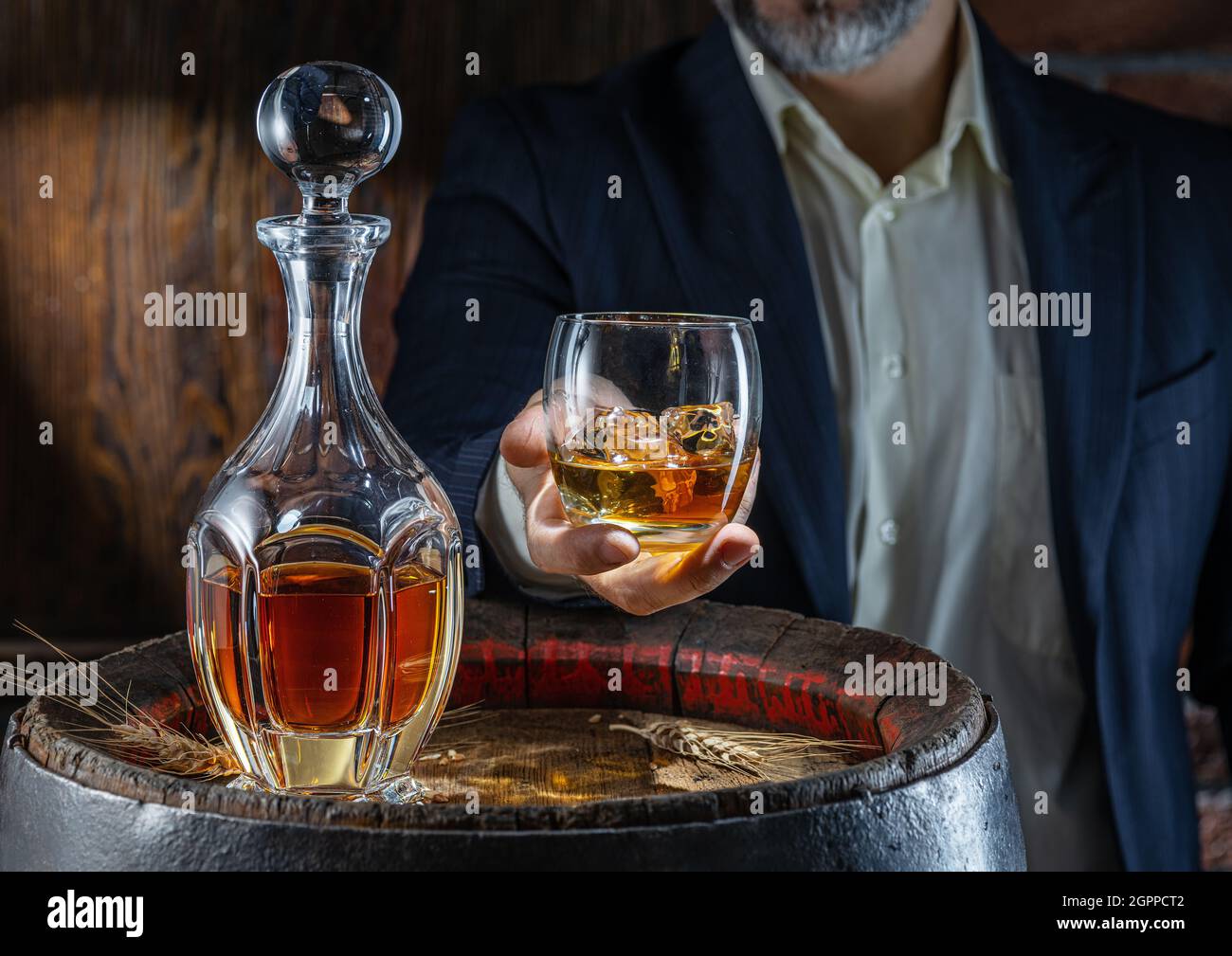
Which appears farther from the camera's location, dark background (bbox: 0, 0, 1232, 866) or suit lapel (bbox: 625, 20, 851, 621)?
dark background (bbox: 0, 0, 1232, 866)

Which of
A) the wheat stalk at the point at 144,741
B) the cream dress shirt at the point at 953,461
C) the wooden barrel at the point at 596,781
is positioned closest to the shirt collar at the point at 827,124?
the cream dress shirt at the point at 953,461

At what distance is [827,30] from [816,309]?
33cm

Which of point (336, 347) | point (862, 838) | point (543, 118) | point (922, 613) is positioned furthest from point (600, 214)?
point (862, 838)

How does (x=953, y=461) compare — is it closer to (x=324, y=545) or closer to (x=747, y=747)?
(x=747, y=747)

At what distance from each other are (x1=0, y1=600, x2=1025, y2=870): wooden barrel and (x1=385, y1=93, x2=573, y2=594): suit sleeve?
426 mm

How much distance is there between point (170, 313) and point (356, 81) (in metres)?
1.20

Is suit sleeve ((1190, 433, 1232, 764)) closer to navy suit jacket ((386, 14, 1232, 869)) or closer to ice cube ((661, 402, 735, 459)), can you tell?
navy suit jacket ((386, 14, 1232, 869))

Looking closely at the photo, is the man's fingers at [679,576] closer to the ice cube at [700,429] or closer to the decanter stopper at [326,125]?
the ice cube at [700,429]

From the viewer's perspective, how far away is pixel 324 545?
67 centimetres

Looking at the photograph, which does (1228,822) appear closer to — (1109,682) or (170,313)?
(1109,682)

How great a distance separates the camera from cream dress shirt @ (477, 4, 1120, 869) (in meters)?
1.46

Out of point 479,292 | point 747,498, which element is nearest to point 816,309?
point 479,292

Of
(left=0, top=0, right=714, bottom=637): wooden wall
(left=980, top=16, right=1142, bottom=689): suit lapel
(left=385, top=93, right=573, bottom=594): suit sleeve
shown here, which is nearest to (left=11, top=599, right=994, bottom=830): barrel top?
(left=385, top=93, right=573, bottom=594): suit sleeve

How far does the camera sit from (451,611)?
72cm
